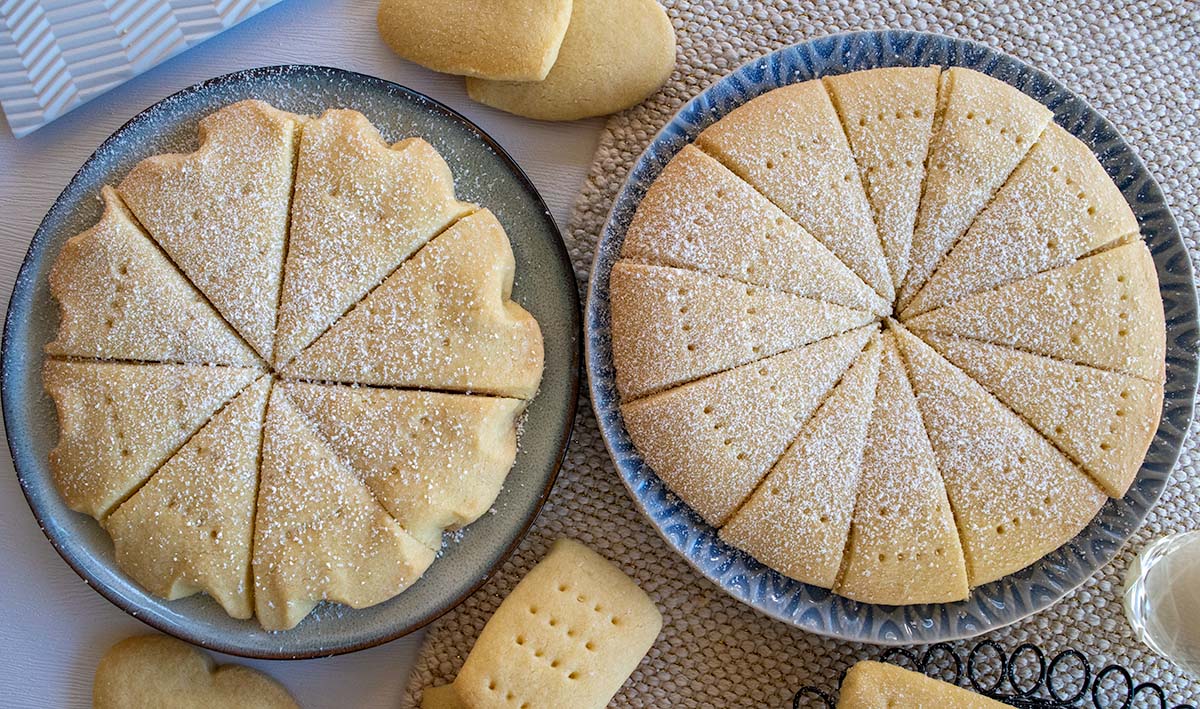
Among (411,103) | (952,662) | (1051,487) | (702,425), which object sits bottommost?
(952,662)

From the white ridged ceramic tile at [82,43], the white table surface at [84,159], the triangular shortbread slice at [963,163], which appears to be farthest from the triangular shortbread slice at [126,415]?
the triangular shortbread slice at [963,163]

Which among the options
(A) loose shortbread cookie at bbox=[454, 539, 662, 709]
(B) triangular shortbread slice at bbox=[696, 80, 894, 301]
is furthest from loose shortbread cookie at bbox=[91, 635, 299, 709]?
(B) triangular shortbread slice at bbox=[696, 80, 894, 301]

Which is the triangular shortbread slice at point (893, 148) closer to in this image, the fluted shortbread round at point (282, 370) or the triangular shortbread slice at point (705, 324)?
the triangular shortbread slice at point (705, 324)

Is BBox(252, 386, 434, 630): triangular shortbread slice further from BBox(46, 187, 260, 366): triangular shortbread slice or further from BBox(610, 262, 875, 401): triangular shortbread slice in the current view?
BBox(610, 262, 875, 401): triangular shortbread slice

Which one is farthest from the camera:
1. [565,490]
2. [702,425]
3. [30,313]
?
[565,490]

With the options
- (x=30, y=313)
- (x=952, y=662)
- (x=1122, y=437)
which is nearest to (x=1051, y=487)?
(x=1122, y=437)

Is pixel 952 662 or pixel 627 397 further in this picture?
pixel 952 662

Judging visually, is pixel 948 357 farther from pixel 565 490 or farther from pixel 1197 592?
pixel 565 490
